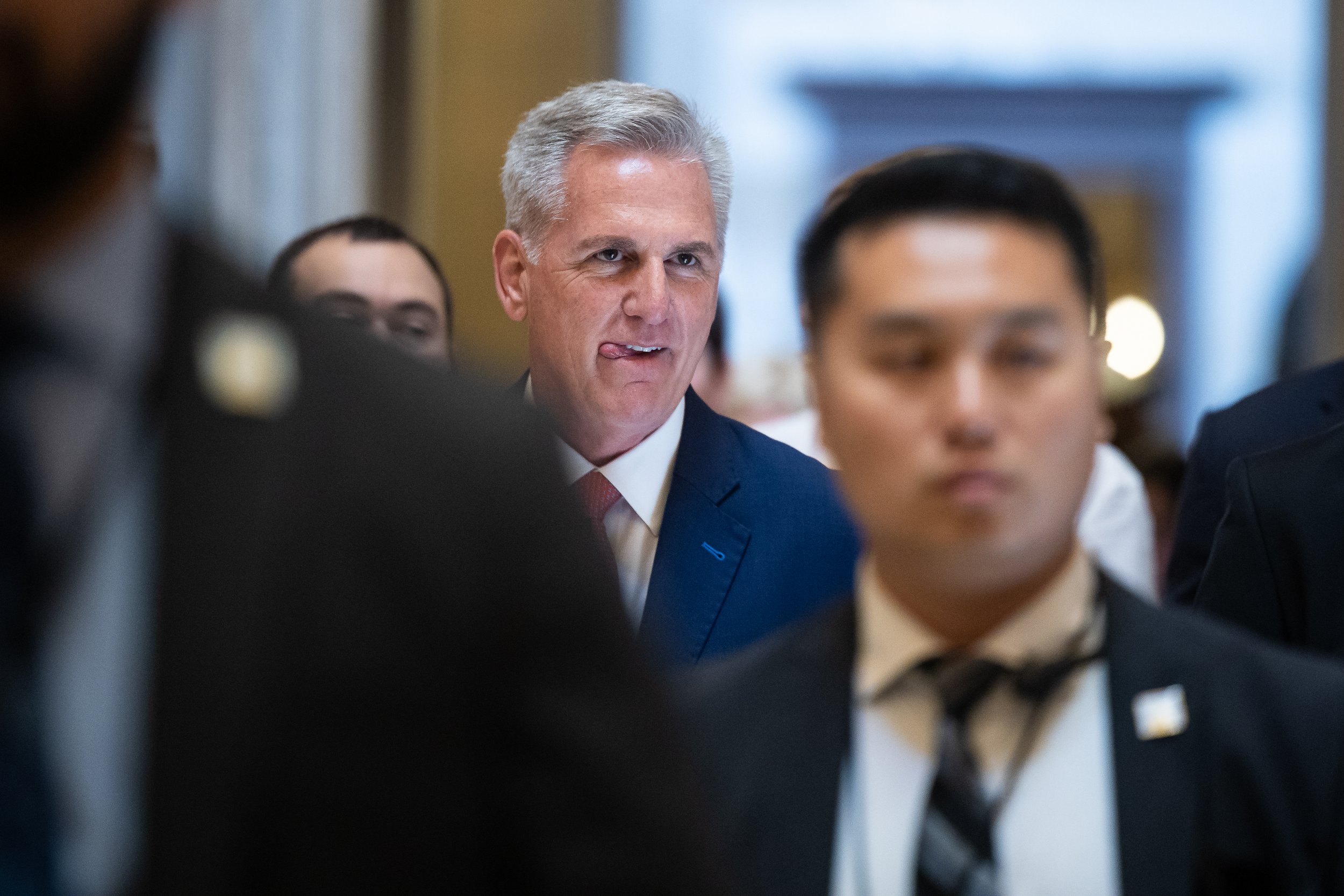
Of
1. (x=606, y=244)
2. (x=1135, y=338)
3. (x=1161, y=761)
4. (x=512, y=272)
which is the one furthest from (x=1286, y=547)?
(x=1135, y=338)

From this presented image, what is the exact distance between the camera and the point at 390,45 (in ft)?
Result: 19.9

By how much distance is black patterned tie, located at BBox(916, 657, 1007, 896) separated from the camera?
1538mm

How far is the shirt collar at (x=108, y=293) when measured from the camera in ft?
2.97

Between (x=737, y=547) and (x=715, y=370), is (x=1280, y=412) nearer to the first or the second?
(x=737, y=547)

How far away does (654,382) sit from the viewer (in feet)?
8.79

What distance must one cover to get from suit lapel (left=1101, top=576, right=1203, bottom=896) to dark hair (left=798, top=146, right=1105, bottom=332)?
34cm

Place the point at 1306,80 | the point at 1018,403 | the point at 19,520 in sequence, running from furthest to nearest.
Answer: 1. the point at 1306,80
2. the point at 1018,403
3. the point at 19,520

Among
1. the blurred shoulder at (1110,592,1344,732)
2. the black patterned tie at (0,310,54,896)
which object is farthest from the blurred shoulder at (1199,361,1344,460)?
the black patterned tie at (0,310,54,896)

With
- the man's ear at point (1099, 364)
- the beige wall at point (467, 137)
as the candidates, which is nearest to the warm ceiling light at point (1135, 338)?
the beige wall at point (467, 137)

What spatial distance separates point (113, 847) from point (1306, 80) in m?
14.5

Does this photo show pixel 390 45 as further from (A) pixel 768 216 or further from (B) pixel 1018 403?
(A) pixel 768 216

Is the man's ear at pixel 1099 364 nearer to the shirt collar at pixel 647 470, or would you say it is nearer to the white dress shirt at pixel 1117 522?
the shirt collar at pixel 647 470

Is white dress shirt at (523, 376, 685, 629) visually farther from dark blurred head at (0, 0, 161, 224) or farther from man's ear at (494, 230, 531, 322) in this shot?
dark blurred head at (0, 0, 161, 224)

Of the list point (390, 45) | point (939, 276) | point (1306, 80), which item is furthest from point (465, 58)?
point (1306, 80)
